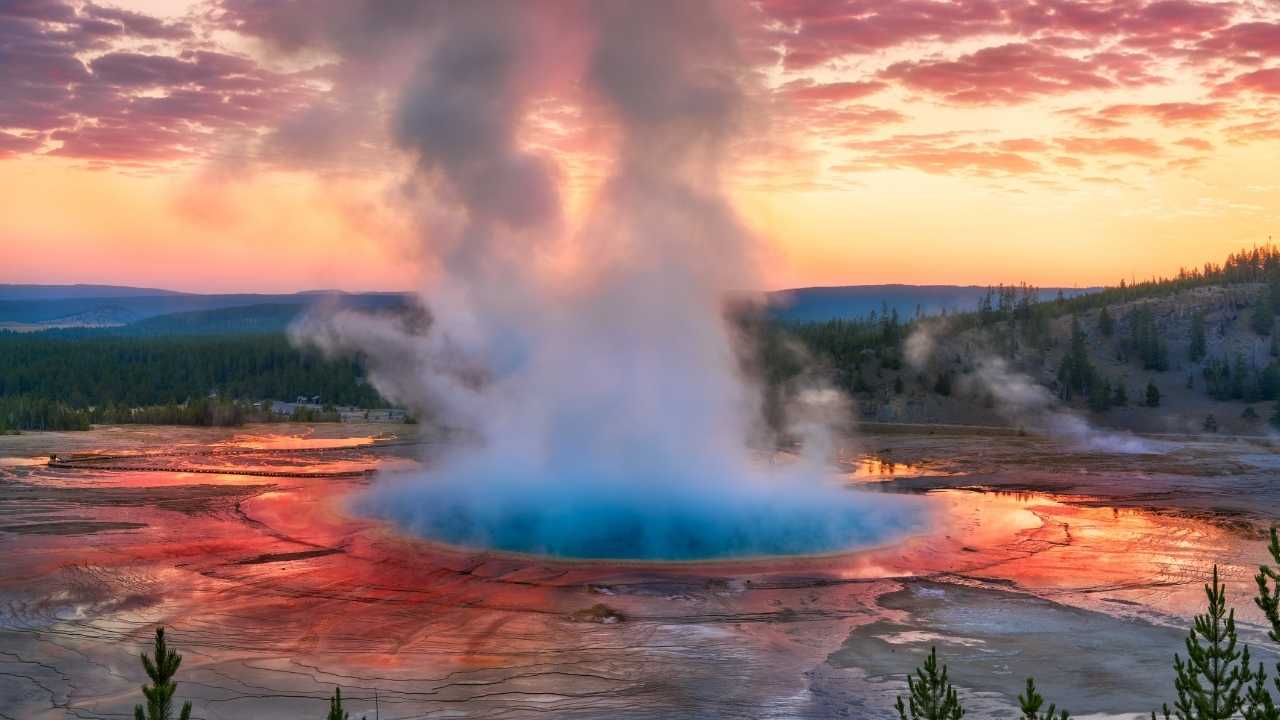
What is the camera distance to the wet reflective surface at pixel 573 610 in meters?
9.68

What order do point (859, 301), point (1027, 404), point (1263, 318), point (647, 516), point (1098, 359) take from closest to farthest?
point (647, 516) < point (1027, 404) < point (1098, 359) < point (1263, 318) < point (859, 301)

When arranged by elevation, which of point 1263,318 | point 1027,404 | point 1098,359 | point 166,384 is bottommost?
point 1027,404

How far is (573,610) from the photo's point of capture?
1259cm

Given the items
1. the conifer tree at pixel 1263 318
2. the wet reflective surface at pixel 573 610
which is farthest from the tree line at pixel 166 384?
the conifer tree at pixel 1263 318

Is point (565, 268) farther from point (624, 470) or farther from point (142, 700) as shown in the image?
point (142, 700)

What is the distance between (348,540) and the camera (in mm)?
16828

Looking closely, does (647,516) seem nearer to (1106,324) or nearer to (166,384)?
(1106,324)

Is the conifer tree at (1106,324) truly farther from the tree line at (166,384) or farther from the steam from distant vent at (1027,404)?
the tree line at (166,384)

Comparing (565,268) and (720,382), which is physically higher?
(565,268)

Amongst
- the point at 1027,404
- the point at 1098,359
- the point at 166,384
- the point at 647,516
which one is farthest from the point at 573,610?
the point at 166,384

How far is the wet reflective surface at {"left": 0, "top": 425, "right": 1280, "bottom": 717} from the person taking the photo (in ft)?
31.8

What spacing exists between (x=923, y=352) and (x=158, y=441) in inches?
1243

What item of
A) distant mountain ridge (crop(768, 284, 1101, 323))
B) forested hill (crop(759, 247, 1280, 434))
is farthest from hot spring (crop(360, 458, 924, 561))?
distant mountain ridge (crop(768, 284, 1101, 323))

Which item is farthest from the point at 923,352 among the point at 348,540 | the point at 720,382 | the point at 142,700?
the point at 142,700
